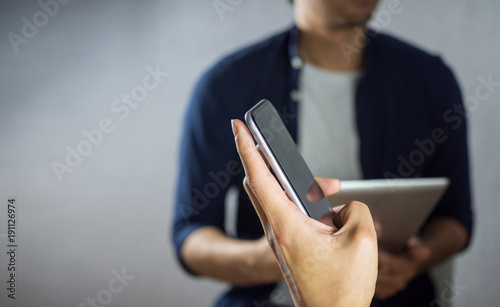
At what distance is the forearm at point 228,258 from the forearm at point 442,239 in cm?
37

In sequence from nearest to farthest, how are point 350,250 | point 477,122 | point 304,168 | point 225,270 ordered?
point 350,250 < point 304,168 < point 225,270 < point 477,122

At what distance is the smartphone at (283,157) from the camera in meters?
0.34

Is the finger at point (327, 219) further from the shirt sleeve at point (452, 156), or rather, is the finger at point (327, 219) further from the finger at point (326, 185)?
the shirt sleeve at point (452, 156)

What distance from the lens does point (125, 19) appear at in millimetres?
1123

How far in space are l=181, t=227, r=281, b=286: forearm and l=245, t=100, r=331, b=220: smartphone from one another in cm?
45

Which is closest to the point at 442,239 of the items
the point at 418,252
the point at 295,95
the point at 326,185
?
the point at 418,252

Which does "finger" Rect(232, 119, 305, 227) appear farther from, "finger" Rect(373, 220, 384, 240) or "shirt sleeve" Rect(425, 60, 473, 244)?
"shirt sleeve" Rect(425, 60, 473, 244)

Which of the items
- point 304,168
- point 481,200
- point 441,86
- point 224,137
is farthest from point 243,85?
point 481,200

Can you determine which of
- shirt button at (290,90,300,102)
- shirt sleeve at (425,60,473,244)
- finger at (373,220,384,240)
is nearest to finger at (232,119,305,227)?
finger at (373,220,384,240)

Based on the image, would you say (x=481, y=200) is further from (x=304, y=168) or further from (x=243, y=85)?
(x=304, y=168)

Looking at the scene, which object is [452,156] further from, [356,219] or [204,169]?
[356,219]

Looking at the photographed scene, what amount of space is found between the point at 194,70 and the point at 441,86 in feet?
2.14

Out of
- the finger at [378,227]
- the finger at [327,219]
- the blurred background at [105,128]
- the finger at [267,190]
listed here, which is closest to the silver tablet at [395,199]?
the finger at [378,227]

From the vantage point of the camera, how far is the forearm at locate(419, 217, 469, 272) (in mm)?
954
